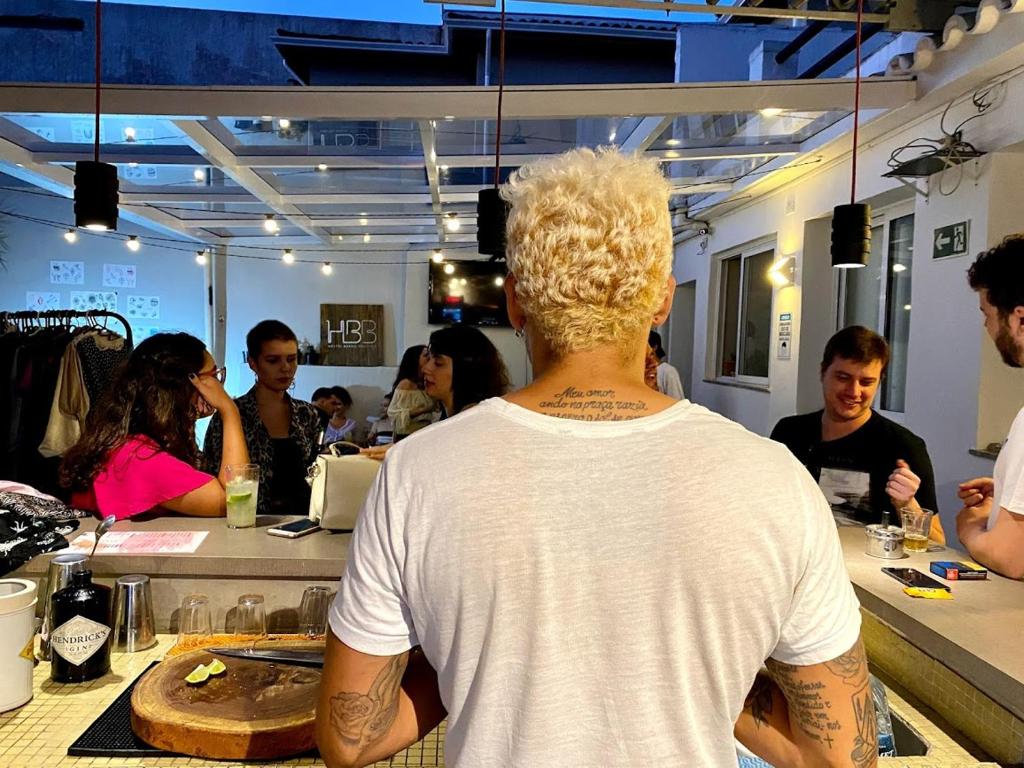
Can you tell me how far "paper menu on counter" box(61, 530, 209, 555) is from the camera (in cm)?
165

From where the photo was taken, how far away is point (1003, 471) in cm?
160

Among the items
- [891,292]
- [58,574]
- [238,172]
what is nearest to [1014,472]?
[58,574]

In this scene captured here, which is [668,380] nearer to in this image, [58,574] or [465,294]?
[465,294]

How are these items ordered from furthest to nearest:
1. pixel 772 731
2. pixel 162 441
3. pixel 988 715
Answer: pixel 162 441 < pixel 988 715 < pixel 772 731

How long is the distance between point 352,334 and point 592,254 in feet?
29.5

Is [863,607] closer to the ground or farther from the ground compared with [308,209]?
closer to the ground

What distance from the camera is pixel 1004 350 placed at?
1702 mm

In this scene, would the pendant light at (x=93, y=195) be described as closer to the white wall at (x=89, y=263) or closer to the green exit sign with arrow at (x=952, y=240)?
the green exit sign with arrow at (x=952, y=240)

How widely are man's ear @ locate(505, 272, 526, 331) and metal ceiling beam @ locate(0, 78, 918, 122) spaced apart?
→ 281 cm

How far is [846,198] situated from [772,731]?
4.28m

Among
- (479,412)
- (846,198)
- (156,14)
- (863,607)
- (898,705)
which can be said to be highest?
(156,14)

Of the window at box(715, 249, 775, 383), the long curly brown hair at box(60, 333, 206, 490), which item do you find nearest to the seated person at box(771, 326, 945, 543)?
the long curly brown hair at box(60, 333, 206, 490)

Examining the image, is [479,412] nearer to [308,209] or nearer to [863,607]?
[863,607]

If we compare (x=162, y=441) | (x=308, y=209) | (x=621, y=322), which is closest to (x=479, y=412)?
(x=621, y=322)
